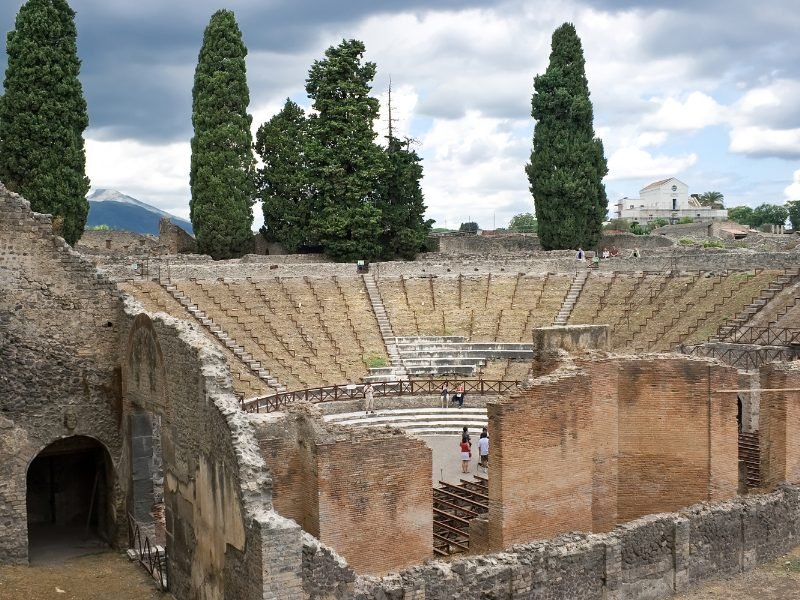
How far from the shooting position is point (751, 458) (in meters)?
18.4

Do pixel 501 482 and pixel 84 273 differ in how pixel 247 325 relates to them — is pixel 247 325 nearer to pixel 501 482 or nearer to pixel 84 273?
pixel 84 273

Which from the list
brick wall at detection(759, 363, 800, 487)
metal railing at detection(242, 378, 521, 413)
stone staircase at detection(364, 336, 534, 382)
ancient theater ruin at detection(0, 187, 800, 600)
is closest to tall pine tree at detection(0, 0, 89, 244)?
metal railing at detection(242, 378, 521, 413)

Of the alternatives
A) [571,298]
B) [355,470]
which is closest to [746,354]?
[571,298]

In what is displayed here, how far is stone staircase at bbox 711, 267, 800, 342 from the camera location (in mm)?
27875

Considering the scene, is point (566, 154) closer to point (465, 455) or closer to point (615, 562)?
point (465, 455)

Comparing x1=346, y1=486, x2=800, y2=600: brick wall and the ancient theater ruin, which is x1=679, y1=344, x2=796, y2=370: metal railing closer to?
the ancient theater ruin

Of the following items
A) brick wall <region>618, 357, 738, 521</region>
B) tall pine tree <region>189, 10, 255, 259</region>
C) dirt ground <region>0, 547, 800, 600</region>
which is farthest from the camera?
tall pine tree <region>189, 10, 255, 259</region>

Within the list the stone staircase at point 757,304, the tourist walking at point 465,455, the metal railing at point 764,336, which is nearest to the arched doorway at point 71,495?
the tourist walking at point 465,455

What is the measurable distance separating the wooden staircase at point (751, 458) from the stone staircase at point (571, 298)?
13.8m

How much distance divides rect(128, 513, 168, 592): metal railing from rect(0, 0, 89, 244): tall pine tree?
20.9 m

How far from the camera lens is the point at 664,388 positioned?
14992mm

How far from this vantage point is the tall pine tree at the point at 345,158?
41062mm

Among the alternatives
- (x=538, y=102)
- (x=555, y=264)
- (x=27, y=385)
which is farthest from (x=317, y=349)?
(x=538, y=102)

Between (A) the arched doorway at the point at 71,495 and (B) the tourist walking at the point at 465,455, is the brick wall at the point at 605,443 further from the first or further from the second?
(A) the arched doorway at the point at 71,495
